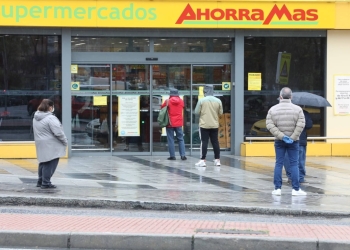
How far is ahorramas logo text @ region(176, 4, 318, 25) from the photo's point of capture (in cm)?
1784

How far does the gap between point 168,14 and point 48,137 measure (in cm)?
692

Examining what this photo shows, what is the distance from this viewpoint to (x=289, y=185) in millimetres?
13094

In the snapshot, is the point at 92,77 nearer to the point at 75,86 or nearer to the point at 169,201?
the point at 75,86

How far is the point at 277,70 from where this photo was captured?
61.4 ft

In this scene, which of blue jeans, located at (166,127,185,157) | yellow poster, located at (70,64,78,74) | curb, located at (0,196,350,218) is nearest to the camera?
curb, located at (0,196,350,218)

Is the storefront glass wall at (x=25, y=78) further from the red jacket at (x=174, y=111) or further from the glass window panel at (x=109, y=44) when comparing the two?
the red jacket at (x=174, y=111)

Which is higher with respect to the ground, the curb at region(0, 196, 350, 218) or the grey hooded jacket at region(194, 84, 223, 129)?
the grey hooded jacket at region(194, 84, 223, 129)

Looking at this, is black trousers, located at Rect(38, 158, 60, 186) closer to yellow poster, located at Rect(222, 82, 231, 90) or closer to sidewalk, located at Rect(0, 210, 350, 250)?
sidewalk, located at Rect(0, 210, 350, 250)

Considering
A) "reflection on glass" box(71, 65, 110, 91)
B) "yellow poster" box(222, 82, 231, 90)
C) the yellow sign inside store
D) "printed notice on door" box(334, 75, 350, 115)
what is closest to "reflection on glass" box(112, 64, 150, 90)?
"reflection on glass" box(71, 65, 110, 91)

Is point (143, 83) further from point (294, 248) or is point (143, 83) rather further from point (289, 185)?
point (294, 248)

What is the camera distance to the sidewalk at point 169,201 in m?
8.15

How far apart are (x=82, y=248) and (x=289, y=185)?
19.4 feet

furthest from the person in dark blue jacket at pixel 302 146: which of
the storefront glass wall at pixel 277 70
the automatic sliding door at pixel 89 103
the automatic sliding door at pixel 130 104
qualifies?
the automatic sliding door at pixel 89 103

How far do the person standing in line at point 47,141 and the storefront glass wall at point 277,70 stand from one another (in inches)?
307
